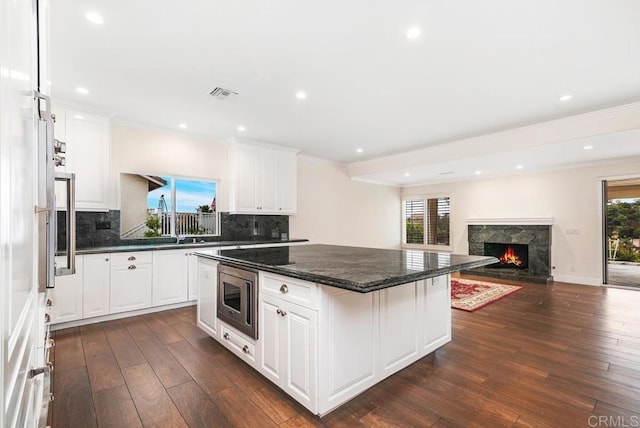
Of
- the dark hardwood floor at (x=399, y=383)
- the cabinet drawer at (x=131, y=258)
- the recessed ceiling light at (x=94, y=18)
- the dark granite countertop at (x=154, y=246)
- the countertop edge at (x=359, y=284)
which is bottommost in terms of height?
the dark hardwood floor at (x=399, y=383)

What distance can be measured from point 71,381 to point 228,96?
297 cm

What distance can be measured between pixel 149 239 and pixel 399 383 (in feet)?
13.0

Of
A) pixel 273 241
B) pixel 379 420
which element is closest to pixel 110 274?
pixel 273 241

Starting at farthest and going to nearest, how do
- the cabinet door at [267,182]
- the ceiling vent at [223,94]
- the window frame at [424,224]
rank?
the window frame at [424,224]
the cabinet door at [267,182]
the ceiling vent at [223,94]

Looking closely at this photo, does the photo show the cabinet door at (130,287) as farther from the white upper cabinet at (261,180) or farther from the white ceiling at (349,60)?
the white ceiling at (349,60)

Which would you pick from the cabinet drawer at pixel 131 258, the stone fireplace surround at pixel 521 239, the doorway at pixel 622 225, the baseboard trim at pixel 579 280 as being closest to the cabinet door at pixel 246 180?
the cabinet drawer at pixel 131 258

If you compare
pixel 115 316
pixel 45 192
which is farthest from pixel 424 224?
pixel 45 192

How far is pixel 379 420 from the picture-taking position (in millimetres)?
1831

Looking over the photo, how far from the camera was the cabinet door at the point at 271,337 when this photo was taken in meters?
2.08

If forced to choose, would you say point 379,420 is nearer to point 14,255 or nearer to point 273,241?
point 14,255

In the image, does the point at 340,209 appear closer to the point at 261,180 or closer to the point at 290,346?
the point at 261,180

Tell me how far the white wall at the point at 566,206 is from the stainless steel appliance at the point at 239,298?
6359 millimetres

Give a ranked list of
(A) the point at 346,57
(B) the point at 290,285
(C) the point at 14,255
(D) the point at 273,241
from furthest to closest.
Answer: (D) the point at 273,241, (A) the point at 346,57, (B) the point at 290,285, (C) the point at 14,255

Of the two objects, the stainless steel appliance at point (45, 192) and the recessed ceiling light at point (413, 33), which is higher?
the recessed ceiling light at point (413, 33)
